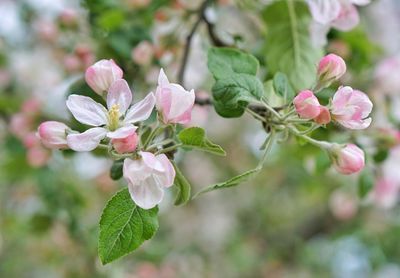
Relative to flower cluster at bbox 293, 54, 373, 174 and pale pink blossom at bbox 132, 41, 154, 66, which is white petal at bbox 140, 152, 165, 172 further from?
pale pink blossom at bbox 132, 41, 154, 66

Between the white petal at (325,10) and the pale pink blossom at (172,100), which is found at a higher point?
the pale pink blossom at (172,100)

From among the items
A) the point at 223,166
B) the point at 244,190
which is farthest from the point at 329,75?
the point at 244,190

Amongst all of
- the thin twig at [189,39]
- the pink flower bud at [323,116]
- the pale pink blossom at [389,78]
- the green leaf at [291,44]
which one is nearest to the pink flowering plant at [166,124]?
the pink flower bud at [323,116]

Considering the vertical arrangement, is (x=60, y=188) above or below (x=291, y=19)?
below

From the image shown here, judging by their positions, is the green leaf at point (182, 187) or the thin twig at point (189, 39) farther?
the thin twig at point (189, 39)

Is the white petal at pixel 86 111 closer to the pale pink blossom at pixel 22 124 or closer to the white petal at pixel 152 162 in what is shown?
the white petal at pixel 152 162

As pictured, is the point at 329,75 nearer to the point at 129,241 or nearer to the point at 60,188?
the point at 129,241

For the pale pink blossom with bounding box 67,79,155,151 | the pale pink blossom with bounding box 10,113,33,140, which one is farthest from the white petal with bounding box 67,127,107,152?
the pale pink blossom with bounding box 10,113,33,140

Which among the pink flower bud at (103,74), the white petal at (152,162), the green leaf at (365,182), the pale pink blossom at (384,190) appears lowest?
the pale pink blossom at (384,190)
